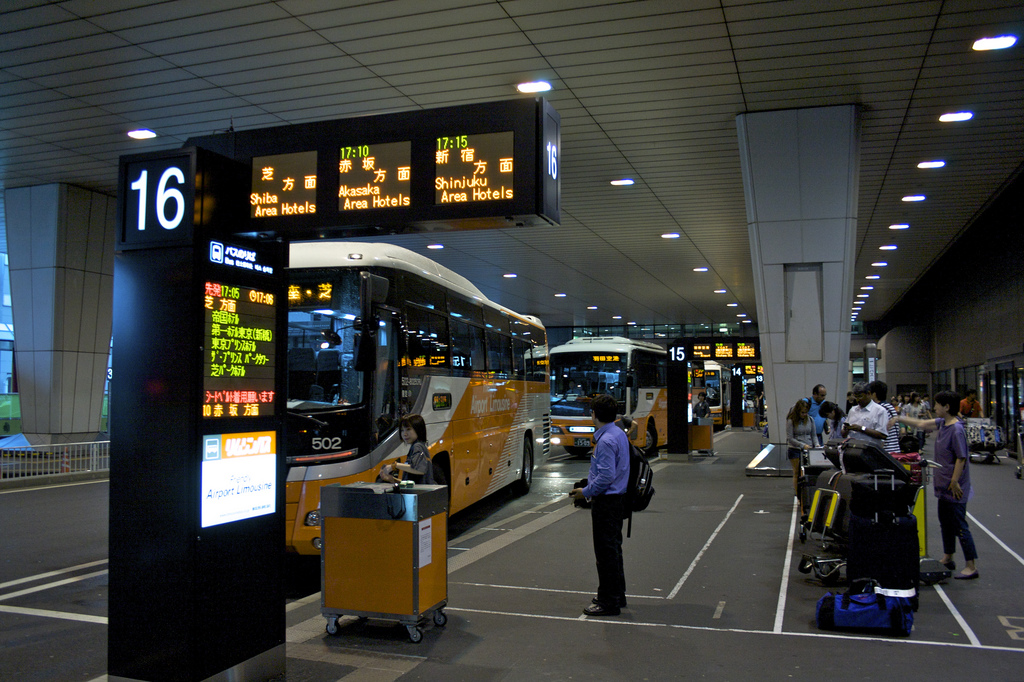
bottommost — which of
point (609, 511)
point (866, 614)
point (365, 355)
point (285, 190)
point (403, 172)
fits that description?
point (866, 614)

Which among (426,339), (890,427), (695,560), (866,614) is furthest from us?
(426,339)

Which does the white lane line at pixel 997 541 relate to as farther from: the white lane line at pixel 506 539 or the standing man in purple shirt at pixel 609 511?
the white lane line at pixel 506 539

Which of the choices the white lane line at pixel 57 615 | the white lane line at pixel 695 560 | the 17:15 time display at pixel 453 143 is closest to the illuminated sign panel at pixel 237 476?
the 17:15 time display at pixel 453 143

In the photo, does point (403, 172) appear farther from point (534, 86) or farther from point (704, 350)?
point (704, 350)

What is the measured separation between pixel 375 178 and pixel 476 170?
0.68 metres

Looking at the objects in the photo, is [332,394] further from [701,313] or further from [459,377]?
[701,313]

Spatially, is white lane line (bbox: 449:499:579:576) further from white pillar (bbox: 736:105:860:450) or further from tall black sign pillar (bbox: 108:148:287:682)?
white pillar (bbox: 736:105:860:450)

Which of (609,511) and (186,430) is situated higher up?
(186,430)

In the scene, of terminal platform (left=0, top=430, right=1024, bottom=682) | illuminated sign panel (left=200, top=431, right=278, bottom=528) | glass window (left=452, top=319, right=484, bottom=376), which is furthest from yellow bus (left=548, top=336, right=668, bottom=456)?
illuminated sign panel (left=200, top=431, right=278, bottom=528)

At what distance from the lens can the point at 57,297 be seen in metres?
18.2

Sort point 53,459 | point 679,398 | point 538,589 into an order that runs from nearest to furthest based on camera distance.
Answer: point 538,589
point 53,459
point 679,398

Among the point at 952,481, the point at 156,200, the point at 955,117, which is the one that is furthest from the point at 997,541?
the point at 156,200

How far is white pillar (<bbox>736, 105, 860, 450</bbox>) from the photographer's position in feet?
42.9

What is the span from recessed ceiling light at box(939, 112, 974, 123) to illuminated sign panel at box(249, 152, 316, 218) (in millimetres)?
11363
